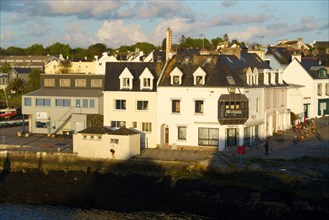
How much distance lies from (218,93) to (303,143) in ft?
23.9

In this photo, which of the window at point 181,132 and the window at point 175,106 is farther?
the window at point 175,106

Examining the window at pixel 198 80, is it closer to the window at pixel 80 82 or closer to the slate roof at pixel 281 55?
the window at pixel 80 82

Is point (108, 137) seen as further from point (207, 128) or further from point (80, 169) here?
point (207, 128)

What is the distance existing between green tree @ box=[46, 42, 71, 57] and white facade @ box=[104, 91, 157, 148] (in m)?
109

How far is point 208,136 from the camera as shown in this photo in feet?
139

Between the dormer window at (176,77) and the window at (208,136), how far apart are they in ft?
12.4

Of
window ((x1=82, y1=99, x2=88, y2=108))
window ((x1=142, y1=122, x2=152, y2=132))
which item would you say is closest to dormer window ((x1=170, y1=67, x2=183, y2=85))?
window ((x1=142, y1=122, x2=152, y2=132))

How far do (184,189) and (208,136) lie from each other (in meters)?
7.65

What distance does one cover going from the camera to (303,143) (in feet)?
143

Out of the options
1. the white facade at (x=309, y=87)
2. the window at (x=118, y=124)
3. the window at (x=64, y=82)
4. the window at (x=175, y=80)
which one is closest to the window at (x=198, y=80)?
the window at (x=175, y=80)

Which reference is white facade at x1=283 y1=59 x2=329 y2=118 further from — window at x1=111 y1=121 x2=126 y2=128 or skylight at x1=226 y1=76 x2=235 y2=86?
window at x1=111 y1=121 x2=126 y2=128

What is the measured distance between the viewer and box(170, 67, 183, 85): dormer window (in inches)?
1697

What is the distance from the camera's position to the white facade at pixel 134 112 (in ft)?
144

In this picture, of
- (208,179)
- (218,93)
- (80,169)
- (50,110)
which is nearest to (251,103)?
(218,93)
